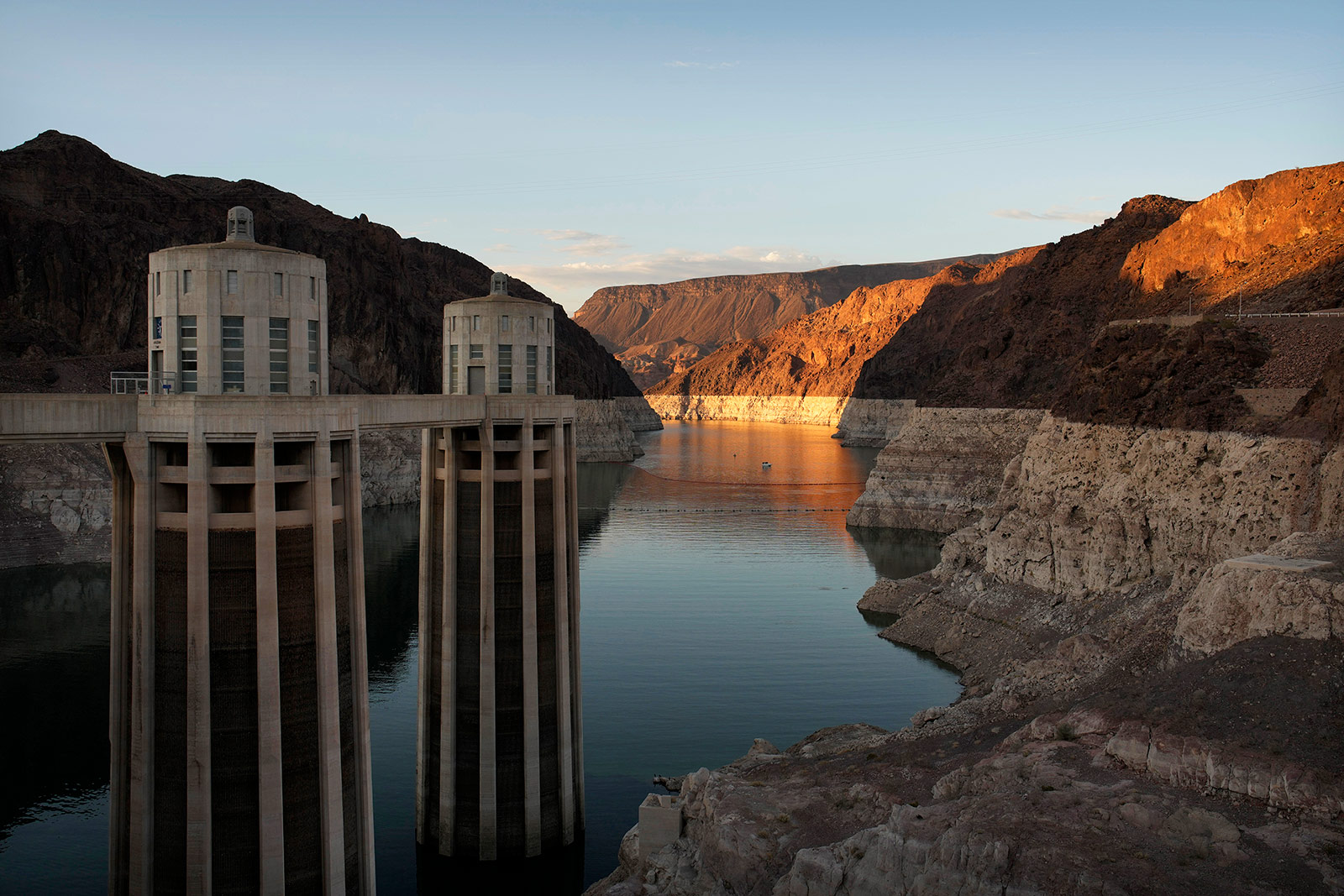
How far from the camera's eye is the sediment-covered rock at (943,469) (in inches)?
3440

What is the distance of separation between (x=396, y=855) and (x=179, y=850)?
11137 millimetres

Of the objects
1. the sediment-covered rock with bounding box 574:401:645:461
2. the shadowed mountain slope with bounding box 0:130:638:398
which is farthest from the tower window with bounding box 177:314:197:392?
the sediment-covered rock with bounding box 574:401:645:461

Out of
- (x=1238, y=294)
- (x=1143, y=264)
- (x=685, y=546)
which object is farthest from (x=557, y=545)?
(x=1143, y=264)

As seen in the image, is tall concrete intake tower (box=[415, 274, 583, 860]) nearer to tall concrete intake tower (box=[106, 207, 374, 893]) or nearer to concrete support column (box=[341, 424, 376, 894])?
concrete support column (box=[341, 424, 376, 894])

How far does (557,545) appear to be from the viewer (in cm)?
3039

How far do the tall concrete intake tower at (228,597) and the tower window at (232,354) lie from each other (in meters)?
0.03

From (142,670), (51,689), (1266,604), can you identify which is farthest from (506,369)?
(51,689)

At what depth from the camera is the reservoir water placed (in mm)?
31281

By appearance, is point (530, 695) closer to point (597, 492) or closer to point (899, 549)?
point (899, 549)

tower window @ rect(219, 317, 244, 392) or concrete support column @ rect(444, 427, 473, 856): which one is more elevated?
tower window @ rect(219, 317, 244, 392)

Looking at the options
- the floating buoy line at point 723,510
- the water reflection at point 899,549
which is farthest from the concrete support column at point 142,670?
the floating buoy line at point 723,510

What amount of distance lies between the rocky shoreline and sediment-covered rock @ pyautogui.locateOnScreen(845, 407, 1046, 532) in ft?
169

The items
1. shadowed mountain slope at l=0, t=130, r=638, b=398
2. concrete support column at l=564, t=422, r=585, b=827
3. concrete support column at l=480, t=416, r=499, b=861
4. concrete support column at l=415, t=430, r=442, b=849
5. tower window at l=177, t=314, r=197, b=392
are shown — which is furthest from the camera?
shadowed mountain slope at l=0, t=130, r=638, b=398

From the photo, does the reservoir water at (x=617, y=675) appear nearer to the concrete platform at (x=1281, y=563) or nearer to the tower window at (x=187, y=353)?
the tower window at (x=187, y=353)
